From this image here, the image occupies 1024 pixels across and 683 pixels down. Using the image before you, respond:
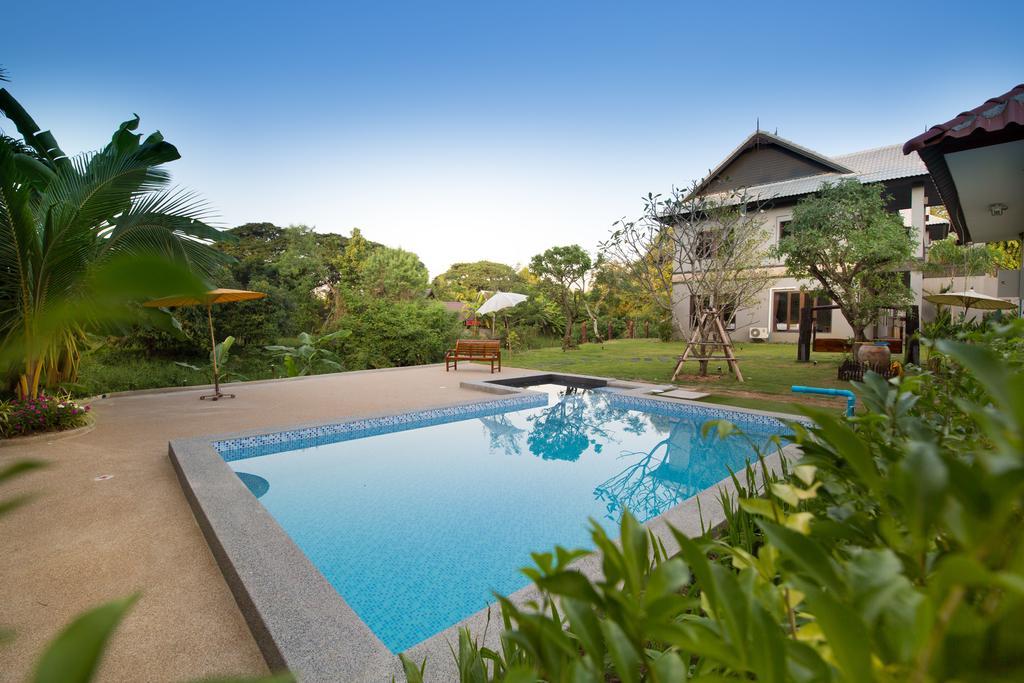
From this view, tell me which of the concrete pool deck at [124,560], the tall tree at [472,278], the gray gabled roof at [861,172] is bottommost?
the concrete pool deck at [124,560]

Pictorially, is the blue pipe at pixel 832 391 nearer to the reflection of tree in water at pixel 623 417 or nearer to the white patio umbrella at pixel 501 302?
the reflection of tree in water at pixel 623 417

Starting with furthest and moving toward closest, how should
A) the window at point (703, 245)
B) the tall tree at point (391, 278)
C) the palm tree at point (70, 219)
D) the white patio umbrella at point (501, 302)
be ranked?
1. the tall tree at point (391, 278)
2. the white patio umbrella at point (501, 302)
3. the window at point (703, 245)
4. the palm tree at point (70, 219)

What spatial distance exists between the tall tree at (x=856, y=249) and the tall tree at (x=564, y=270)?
8516 mm

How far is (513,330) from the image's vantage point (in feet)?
70.1

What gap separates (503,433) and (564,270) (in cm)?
1362

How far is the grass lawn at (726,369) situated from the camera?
28.9ft

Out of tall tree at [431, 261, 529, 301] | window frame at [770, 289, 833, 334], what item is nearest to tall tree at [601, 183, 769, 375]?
window frame at [770, 289, 833, 334]

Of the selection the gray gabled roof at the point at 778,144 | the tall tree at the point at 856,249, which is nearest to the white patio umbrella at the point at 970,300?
the tall tree at the point at 856,249

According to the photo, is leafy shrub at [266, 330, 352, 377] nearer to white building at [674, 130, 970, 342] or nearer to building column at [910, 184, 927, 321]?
white building at [674, 130, 970, 342]

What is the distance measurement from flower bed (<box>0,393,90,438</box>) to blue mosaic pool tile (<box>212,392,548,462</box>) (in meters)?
2.27

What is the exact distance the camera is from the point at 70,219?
5742 mm

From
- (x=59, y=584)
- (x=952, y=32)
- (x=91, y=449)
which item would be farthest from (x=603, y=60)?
(x=59, y=584)

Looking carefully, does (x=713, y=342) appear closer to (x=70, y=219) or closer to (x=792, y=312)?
(x=70, y=219)

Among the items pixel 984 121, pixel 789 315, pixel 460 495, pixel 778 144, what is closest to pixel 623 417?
pixel 460 495
